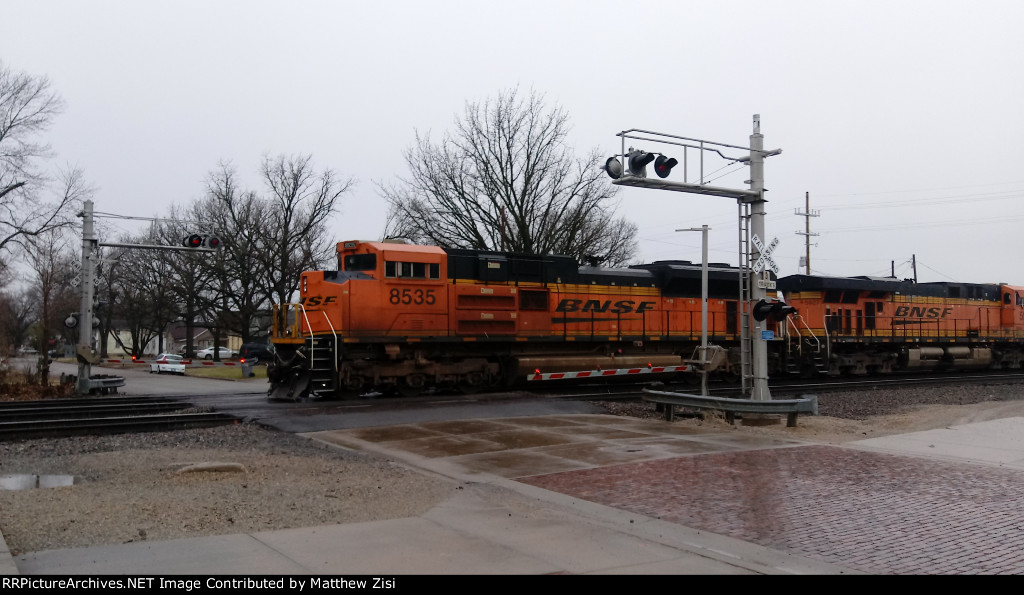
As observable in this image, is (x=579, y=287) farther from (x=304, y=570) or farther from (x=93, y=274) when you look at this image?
(x=304, y=570)

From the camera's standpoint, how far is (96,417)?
48.1ft

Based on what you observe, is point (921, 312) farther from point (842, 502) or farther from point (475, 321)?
point (842, 502)

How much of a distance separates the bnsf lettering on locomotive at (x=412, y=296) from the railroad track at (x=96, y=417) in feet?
16.6

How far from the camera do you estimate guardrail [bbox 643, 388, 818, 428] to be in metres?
12.7

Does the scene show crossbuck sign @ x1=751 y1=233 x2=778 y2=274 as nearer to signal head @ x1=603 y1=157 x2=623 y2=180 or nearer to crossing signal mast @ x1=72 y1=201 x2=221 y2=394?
signal head @ x1=603 y1=157 x2=623 y2=180

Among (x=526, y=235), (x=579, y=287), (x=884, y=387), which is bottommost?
(x=884, y=387)

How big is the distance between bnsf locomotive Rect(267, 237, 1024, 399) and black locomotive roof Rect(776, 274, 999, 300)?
0.08 metres

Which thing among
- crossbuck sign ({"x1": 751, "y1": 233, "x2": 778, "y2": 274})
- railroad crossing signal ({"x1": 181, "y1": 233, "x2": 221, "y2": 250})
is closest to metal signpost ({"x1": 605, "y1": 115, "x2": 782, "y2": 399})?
A: crossbuck sign ({"x1": 751, "y1": 233, "x2": 778, "y2": 274})

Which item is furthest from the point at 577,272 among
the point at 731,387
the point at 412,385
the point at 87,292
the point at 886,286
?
the point at 886,286

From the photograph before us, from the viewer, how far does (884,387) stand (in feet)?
73.7

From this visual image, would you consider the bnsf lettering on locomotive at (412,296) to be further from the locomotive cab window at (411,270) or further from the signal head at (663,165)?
the signal head at (663,165)
